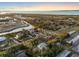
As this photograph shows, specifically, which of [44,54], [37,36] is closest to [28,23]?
[37,36]

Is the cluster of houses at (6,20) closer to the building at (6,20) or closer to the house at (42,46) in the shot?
the building at (6,20)

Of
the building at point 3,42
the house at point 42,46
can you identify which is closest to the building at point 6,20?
the building at point 3,42

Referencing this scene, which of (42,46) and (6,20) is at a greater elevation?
(6,20)

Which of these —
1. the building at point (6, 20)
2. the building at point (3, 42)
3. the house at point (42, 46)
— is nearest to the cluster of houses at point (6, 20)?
the building at point (6, 20)

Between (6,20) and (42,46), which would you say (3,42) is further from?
(42,46)

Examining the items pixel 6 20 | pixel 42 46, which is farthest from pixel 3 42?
pixel 42 46

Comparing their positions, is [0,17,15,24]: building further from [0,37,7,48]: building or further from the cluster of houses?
[0,37,7,48]: building

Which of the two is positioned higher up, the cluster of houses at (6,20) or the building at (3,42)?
the cluster of houses at (6,20)

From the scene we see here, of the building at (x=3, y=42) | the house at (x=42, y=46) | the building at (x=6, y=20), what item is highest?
the building at (x=6, y=20)

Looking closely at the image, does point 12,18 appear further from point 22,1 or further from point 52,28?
point 52,28

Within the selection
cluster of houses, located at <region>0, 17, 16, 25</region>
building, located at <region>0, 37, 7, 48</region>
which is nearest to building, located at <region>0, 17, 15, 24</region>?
cluster of houses, located at <region>0, 17, 16, 25</region>

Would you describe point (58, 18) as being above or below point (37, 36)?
above
